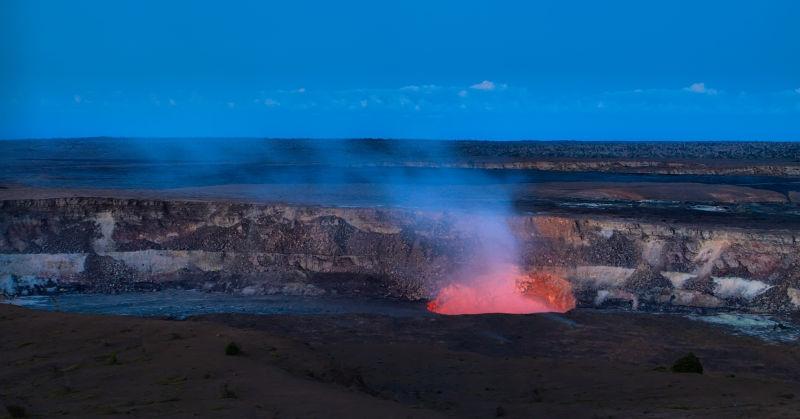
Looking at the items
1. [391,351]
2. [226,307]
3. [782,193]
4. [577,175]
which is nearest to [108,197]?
[226,307]

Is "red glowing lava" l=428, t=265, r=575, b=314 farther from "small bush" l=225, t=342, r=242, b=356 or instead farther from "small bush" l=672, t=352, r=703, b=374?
"small bush" l=225, t=342, r=242, b=356

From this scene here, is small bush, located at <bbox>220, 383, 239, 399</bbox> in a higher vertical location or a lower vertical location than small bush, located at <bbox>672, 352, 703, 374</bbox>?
higher

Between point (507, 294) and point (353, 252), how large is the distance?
5.52m

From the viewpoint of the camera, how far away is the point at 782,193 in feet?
145

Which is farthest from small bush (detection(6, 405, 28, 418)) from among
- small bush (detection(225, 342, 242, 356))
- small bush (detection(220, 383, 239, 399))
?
small bush (detection(225, 342, 242, 356))

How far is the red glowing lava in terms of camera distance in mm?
24406

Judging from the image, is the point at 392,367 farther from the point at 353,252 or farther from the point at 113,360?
the point at 353,252

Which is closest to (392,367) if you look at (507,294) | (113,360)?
(113,360)

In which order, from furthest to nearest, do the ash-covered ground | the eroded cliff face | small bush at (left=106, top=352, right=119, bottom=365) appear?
the eroded cliff face
small bush at (left=106, top=352, right=119, bottom=365)
the ash-covered ground

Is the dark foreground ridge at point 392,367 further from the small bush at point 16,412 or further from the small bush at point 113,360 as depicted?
the small bush at point 16,412

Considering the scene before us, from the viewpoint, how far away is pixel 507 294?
25156 millimetres

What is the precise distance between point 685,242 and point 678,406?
13855 millimetres

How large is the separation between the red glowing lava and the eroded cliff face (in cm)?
43

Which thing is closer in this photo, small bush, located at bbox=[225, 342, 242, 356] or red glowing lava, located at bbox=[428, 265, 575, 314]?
small bush, located at bbox=[225, 342, 242, 356]
